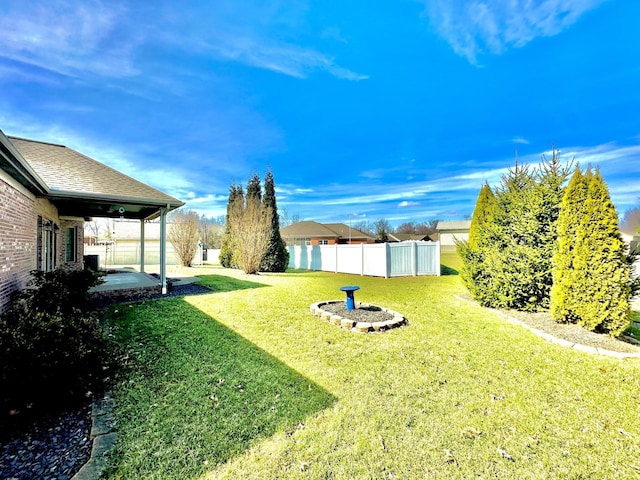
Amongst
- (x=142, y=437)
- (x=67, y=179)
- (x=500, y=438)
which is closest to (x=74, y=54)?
(x=67, y=179)

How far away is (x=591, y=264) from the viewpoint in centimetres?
539

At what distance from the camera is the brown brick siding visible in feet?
16.1

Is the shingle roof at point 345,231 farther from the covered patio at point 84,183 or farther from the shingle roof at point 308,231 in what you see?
the covered patio at point 84,183

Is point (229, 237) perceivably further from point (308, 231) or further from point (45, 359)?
point (308, 231)

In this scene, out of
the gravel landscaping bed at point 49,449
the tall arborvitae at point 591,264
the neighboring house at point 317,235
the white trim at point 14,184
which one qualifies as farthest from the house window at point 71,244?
the neighboring house at point 317,235

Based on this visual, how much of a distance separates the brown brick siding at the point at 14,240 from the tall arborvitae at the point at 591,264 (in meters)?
10.0

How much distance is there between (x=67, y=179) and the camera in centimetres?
802

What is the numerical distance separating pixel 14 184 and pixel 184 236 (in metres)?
15.4

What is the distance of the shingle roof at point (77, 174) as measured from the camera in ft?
25.8

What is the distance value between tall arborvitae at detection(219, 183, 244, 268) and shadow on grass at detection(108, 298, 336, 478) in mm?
14261

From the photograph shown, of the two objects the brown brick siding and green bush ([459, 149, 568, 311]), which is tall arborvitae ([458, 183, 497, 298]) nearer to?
green bush ([459, 149, 568, 311])

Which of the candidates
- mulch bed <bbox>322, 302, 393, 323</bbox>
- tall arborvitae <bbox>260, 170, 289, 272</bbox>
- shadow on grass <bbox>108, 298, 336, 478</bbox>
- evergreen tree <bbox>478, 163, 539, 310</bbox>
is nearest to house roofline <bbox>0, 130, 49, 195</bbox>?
shadow on grass <bbox>108, 298, 336, 478</bbox>

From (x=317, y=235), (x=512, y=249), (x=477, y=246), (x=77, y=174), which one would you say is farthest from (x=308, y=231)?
(x=512, y=249)

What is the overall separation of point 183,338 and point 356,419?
148 inches
